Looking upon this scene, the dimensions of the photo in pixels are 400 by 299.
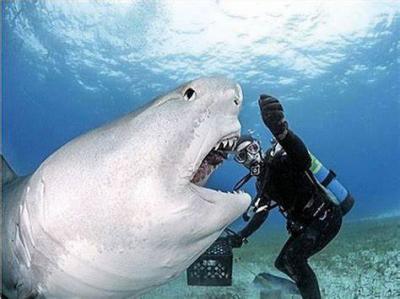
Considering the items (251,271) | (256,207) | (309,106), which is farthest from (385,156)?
(256,207)

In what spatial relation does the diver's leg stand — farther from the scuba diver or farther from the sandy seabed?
the sandy seabed

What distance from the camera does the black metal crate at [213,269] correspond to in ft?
16.3

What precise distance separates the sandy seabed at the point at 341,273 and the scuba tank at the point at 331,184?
319 centimetres

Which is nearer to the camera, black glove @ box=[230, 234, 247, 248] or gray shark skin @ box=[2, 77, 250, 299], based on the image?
gray shark skin @ box=[2, 77, 250, 299]

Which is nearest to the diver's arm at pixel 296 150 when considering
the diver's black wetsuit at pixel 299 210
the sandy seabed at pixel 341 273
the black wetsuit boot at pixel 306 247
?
the diver's black wetsuit at pixel 299 210

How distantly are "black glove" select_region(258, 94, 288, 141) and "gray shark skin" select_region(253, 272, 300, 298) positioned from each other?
94.5 inches

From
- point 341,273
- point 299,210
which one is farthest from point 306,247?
point 341,273

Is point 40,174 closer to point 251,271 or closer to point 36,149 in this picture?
point 251,271

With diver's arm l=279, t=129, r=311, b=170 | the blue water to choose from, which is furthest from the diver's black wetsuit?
the blue water

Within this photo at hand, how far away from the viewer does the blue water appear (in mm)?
21391

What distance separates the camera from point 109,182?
2.33 metres

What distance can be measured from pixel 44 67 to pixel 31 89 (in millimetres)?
5483

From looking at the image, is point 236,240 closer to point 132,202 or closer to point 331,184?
point 331,184

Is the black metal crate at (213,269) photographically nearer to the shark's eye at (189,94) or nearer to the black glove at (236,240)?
the black glove at (236,240)
